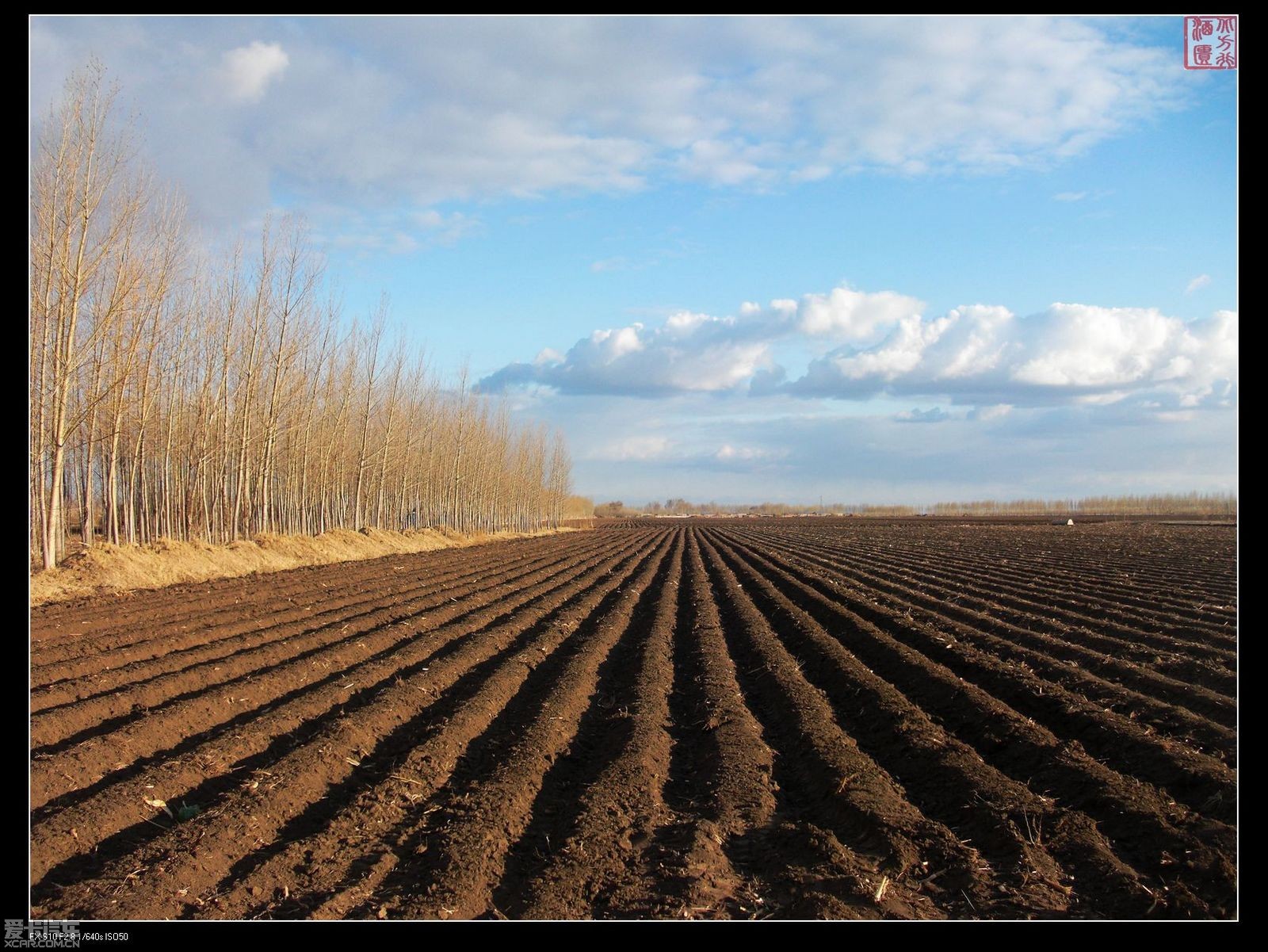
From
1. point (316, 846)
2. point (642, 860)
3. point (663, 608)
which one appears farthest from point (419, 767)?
point (663, 608)

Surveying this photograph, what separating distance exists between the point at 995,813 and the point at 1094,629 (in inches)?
316

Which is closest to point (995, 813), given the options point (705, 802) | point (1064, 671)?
point (705, 802)

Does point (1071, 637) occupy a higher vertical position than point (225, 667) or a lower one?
lower

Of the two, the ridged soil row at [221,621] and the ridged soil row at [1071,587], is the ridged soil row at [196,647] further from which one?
the ridged soil row at [1071,587]

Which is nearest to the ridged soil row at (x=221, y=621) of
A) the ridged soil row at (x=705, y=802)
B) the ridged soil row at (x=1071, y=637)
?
the ridged soil row at (x=705, y=802)

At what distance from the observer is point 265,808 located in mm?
4844

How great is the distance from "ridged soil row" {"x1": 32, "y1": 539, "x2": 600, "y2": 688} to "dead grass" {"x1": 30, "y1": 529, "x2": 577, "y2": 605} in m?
1.93

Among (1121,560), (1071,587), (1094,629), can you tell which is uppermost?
(1094,629)

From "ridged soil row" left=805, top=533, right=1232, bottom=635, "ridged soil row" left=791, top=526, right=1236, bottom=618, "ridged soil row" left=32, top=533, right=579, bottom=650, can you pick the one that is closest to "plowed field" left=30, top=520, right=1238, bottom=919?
"ridged soil row" left=32, top=533, right=579, bottom=650

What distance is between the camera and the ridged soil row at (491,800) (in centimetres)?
390

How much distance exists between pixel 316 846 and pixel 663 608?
10477 mm

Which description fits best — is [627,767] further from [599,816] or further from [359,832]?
[359,832]

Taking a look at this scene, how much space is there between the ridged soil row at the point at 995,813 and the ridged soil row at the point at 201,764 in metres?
4.47

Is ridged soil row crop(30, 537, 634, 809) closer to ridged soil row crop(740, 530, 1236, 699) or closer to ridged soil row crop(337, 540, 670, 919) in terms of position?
ridged soil row crop(337, 540, 670, 919)
